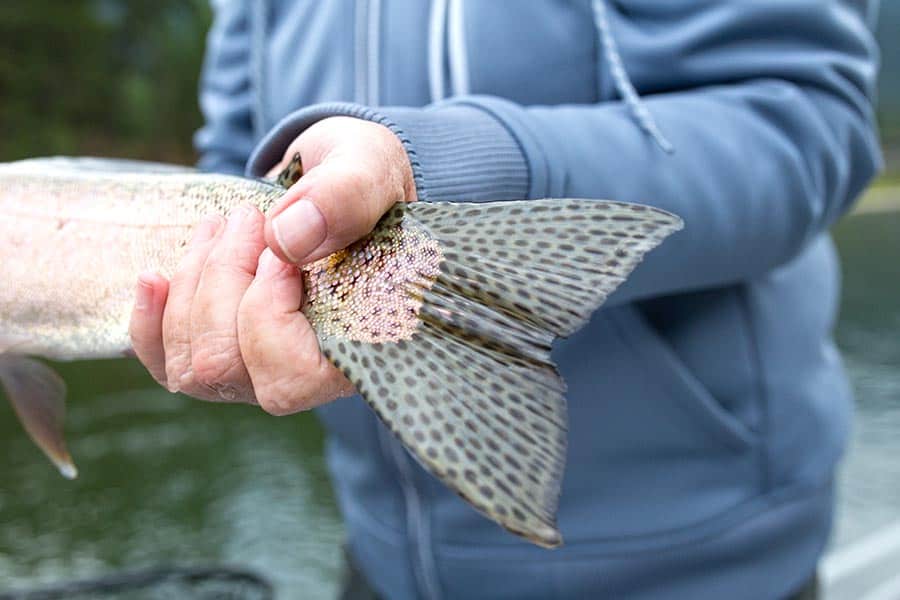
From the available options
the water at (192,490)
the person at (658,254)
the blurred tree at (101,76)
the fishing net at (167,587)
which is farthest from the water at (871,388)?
the blurred tree at (101,76)

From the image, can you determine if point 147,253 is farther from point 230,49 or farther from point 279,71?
point 230,49

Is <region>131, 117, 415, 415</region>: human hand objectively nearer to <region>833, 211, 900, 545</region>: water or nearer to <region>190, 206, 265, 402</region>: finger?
<region>190, 206, 265, 402</region>: finger

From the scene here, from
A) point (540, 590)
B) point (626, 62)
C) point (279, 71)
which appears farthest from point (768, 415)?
point (279, 71)

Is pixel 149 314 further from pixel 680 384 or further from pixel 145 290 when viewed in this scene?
pixel 680 384

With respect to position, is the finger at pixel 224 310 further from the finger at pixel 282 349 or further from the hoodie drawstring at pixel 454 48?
the hoodie drawstring at pixel 454 48

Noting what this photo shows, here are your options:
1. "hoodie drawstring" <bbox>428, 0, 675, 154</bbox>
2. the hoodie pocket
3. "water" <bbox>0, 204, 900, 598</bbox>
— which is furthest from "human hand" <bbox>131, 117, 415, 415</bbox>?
"water" <bbox>0, 204, 900, 598</bbox>

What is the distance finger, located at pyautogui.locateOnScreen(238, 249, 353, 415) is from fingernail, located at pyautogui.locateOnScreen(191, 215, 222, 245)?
142 millimetres

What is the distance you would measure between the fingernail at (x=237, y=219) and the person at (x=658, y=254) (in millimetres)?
52

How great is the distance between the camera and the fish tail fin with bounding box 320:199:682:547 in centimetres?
74

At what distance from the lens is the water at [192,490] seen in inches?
111

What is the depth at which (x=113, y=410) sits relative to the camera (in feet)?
14.0

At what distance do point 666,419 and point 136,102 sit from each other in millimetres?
13531

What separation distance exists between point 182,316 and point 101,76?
14.0 meters

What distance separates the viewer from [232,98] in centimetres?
167
